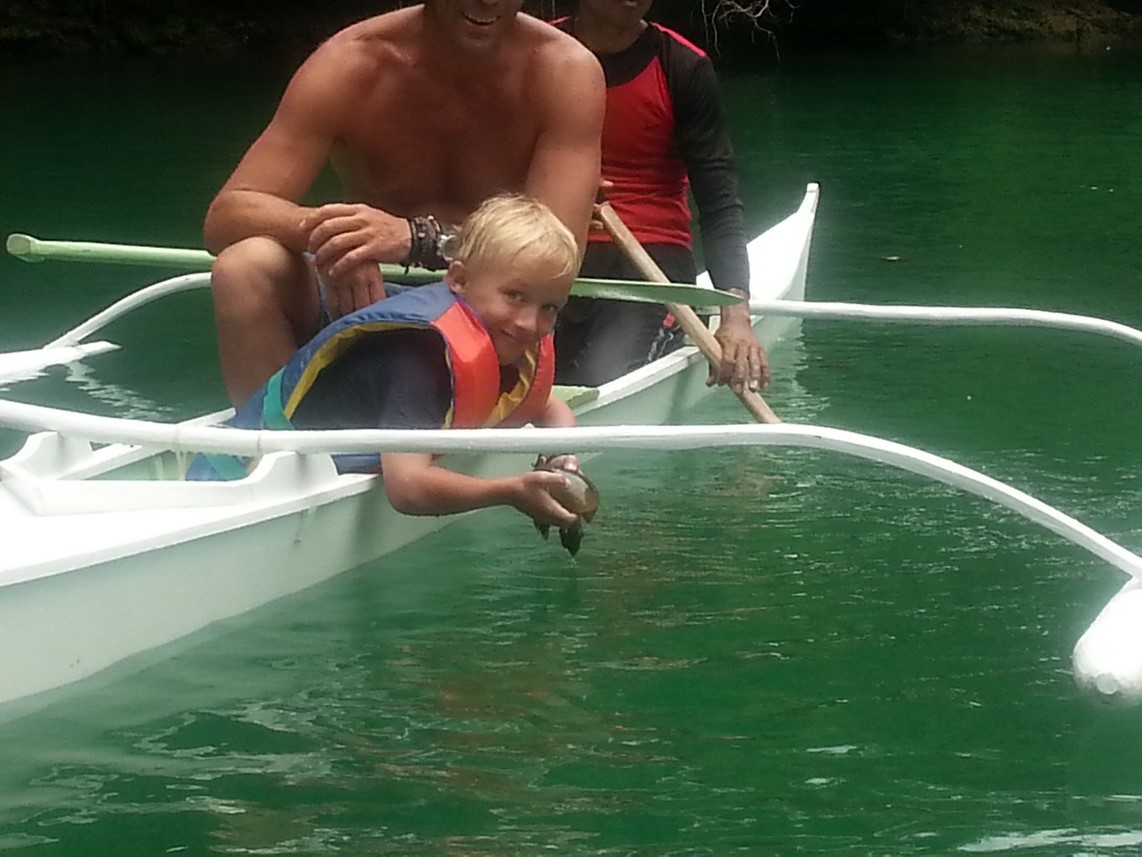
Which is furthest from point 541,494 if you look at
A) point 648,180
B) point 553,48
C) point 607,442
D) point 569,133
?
point 648,180

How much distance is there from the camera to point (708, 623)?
9.37ft

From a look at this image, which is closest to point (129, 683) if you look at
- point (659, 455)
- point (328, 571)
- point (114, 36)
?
point (328, 571)

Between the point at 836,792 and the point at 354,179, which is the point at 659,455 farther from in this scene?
the point at 836,792

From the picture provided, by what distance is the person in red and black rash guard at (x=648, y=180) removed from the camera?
372cm

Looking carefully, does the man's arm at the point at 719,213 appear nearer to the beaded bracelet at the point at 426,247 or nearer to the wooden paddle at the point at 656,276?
the wooden paddle at the point at 656,276

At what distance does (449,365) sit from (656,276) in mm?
1042

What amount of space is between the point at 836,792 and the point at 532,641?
610 mm

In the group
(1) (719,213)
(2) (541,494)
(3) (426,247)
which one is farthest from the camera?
(1) (719,213)

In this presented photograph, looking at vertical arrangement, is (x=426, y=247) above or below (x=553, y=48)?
below

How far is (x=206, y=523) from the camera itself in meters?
2.55

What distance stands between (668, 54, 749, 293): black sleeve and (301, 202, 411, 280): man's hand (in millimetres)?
1003

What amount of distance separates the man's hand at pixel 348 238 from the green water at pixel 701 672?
1.58 feet

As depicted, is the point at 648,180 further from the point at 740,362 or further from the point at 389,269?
the point at 389,269

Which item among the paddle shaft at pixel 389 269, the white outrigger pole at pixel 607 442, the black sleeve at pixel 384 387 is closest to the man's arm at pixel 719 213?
the paddle shaft at pixel 389 269
